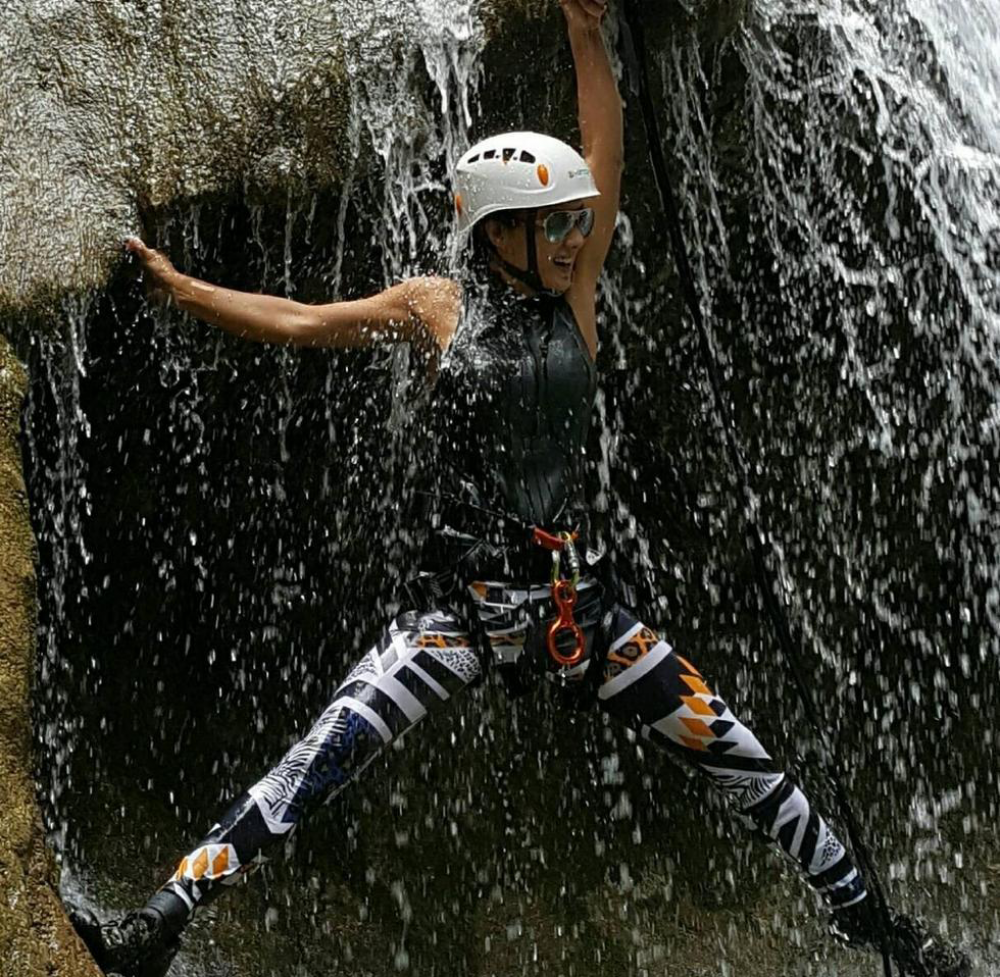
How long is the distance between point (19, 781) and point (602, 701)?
53.0 inches

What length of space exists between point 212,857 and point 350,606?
1976 mm

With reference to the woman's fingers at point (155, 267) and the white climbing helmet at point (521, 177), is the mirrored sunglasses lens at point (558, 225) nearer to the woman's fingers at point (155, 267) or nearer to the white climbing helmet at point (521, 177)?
the white climbing helmet at point (521, 177)

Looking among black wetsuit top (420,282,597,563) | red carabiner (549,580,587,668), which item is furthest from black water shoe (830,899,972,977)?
black wetsuit top (420,282,597,563)

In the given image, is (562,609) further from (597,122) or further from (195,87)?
(195,87)

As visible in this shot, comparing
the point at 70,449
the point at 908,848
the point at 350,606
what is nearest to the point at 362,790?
the point at 350,606

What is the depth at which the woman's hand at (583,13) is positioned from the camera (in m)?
4.04

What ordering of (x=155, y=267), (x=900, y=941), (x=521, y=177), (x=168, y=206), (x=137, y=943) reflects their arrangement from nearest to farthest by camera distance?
(x=137, y=943) < (x=521, y=177) < (x=900, y=941) < (x=155, y=267) < (x=168, y=206)

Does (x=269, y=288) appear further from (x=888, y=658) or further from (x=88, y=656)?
(x=888, y=658)

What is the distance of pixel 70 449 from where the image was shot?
4.91 metres

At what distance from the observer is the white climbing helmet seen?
12.6 feet

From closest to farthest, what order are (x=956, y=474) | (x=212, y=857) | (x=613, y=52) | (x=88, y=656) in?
(x=212, y=857), (x=613, y=52), (x=88, y=656), (x=956, y=474)

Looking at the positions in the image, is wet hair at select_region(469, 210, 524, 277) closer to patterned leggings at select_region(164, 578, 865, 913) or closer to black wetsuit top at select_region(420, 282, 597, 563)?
black wetsuit top at select_region(420, 282, 597, 563)

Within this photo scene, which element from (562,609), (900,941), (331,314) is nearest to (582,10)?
(331,314)

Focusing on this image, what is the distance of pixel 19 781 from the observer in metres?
3.71
